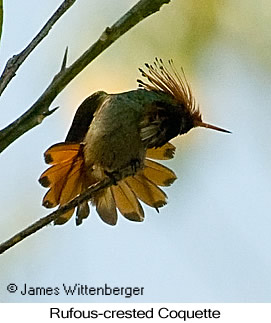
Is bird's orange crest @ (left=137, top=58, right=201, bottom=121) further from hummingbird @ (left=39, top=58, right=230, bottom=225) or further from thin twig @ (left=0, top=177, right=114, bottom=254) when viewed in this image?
thin twig @ (left=0, top=177, right=114, bottom=254)

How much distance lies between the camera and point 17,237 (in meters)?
0.55

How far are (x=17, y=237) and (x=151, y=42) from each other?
49 centimetres

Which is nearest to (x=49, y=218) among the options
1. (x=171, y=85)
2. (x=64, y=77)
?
(x=64, y=77)

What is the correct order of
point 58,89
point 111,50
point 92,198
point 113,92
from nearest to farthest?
point 58,89 < point 92,198 < point 113,92 < point 111,50

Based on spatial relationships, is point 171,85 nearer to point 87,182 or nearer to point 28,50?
point 87,182

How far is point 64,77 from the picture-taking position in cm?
53

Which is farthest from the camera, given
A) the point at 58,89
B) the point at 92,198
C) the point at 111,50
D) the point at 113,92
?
the point at 111,50

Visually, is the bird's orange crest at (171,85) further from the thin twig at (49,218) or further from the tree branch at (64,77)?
the tree branch at (64,77)

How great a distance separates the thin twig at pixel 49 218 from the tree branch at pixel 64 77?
0.09m

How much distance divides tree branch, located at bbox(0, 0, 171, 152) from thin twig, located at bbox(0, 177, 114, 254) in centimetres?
9

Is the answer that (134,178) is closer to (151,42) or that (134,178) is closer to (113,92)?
(113,92)

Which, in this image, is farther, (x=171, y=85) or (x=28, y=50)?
(x=171, y=85)

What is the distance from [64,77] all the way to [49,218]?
0.45 feet
